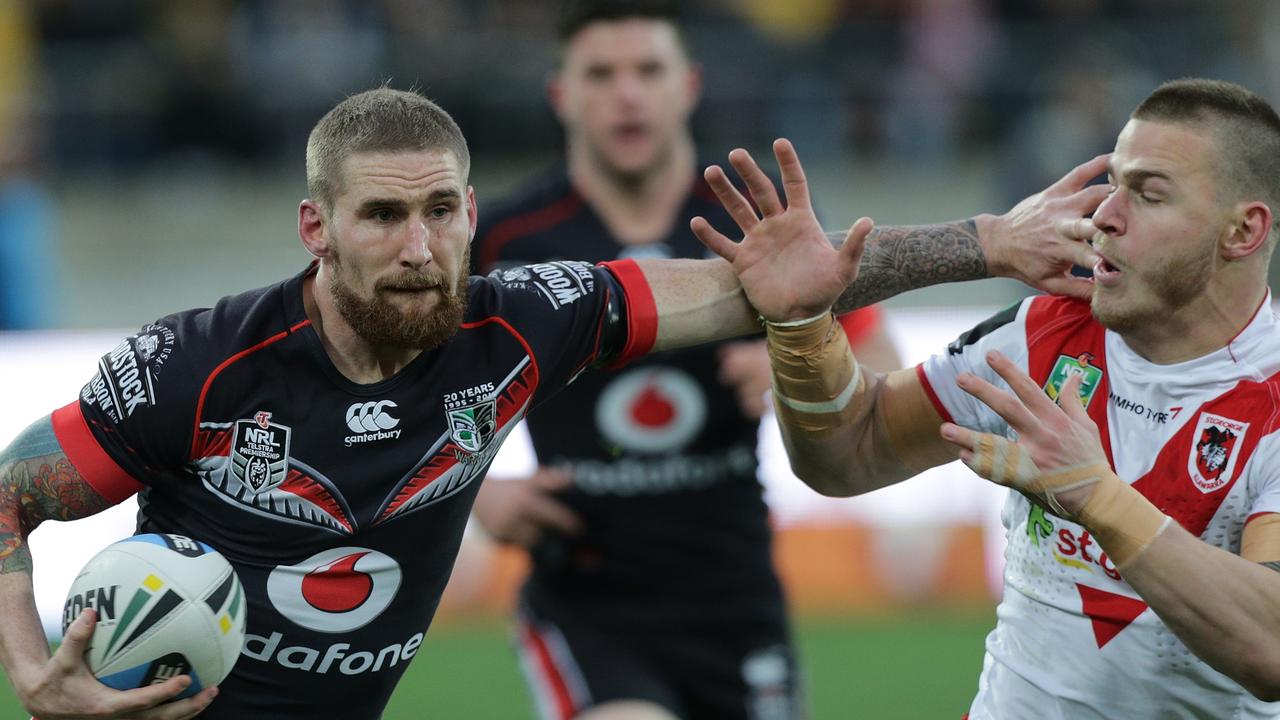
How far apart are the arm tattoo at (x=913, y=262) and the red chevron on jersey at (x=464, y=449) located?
93cm

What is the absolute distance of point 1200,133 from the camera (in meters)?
4.21

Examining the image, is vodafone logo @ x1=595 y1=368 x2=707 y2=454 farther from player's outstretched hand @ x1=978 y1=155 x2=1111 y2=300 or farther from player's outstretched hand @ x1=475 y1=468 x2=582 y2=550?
player's outstretched hand @ x1=978 y1=155 x2=1111 y2=300

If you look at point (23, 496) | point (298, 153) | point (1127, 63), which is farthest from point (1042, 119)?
point (23, 496)

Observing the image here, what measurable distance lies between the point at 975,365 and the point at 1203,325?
60 centimetres

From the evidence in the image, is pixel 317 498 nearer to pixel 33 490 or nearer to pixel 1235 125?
pixel 33 490

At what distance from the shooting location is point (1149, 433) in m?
4.26

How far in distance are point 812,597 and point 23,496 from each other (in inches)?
281

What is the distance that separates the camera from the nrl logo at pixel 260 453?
14.0 ft

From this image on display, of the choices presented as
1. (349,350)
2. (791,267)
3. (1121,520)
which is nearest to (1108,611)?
(1121,520)

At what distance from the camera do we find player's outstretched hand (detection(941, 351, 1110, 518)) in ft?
12.8

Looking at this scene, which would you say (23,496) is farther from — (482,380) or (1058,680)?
(1058,680)

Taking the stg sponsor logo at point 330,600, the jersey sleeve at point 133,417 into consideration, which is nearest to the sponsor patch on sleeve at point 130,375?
the jersey sleeve at point 133,417

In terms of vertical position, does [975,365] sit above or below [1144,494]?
above

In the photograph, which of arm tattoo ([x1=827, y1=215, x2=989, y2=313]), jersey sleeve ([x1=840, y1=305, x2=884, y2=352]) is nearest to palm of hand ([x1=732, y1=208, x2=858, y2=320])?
arm tattoo ([x1=827, y1=215, x2=989, y2=313])
